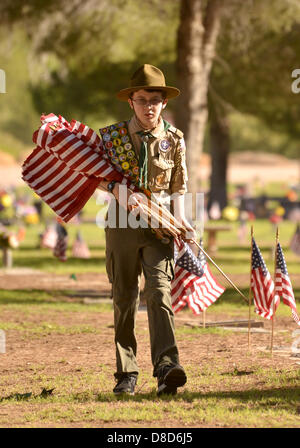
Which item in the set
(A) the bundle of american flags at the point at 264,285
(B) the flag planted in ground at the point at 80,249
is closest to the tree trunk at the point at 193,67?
(A) the bundle of american flags at the point at 264,285

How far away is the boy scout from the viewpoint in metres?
6.69

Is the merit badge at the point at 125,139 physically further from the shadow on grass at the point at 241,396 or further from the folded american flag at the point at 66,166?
the shadow on grass at the point at 241,396

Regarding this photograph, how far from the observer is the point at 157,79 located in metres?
6.74

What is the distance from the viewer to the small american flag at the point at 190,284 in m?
9.57

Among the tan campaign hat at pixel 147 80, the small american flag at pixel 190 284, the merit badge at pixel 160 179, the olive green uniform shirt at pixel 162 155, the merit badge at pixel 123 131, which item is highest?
the tan campaign hat at pixel 147 80

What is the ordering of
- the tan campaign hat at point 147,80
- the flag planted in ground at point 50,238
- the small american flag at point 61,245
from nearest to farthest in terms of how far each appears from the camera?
the tan campaign hat at point 147,80 < the small american flag at point 61,245 < the flag planted in ground at point 50,238

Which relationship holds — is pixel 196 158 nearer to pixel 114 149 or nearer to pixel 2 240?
pixel 2 240

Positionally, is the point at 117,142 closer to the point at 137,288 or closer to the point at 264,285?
the point at 137,288

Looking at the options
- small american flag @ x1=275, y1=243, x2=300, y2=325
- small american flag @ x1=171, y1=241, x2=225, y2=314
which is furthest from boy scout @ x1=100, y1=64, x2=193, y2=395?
small american flag @ x1=171, y1=241, x2=225, y2=314

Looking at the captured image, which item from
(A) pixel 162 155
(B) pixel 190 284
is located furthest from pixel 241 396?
(B) pixel 190 284

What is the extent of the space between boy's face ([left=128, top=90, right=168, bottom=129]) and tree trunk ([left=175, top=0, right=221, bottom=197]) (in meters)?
7.18

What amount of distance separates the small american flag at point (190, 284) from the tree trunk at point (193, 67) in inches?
180
